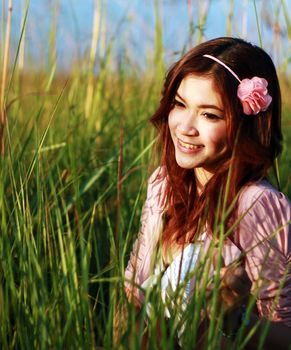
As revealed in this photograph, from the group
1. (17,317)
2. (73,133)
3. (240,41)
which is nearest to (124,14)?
(73,133)

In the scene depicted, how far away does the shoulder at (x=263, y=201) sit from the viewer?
5.46 feet

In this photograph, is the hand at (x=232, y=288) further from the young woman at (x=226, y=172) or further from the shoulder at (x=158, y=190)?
the shoulder at (x=158, y=190)

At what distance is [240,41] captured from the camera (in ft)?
5.85

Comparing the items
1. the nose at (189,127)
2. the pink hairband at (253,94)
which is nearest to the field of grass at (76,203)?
the nose at (189,127)

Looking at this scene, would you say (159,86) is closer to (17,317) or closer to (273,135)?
(273,135)

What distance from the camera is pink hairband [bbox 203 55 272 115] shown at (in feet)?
5.48

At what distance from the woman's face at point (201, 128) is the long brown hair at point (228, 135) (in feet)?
0.05

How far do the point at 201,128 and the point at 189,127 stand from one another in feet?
0.08

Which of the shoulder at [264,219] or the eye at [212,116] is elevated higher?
the eye at [212,116]

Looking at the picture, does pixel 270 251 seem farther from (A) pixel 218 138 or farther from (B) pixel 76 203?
(B) pixel 76 203

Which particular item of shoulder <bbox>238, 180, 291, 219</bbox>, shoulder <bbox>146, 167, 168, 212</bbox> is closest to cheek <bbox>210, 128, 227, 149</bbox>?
shoulder <bbox>238, 180, 291, 219</bbox>

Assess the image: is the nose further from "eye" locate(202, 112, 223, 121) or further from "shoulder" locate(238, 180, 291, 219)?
"shoulder" locate(238, 180, 291, 219)

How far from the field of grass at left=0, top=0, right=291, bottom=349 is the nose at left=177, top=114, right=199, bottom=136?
140mm

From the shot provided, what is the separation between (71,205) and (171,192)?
414 mm
